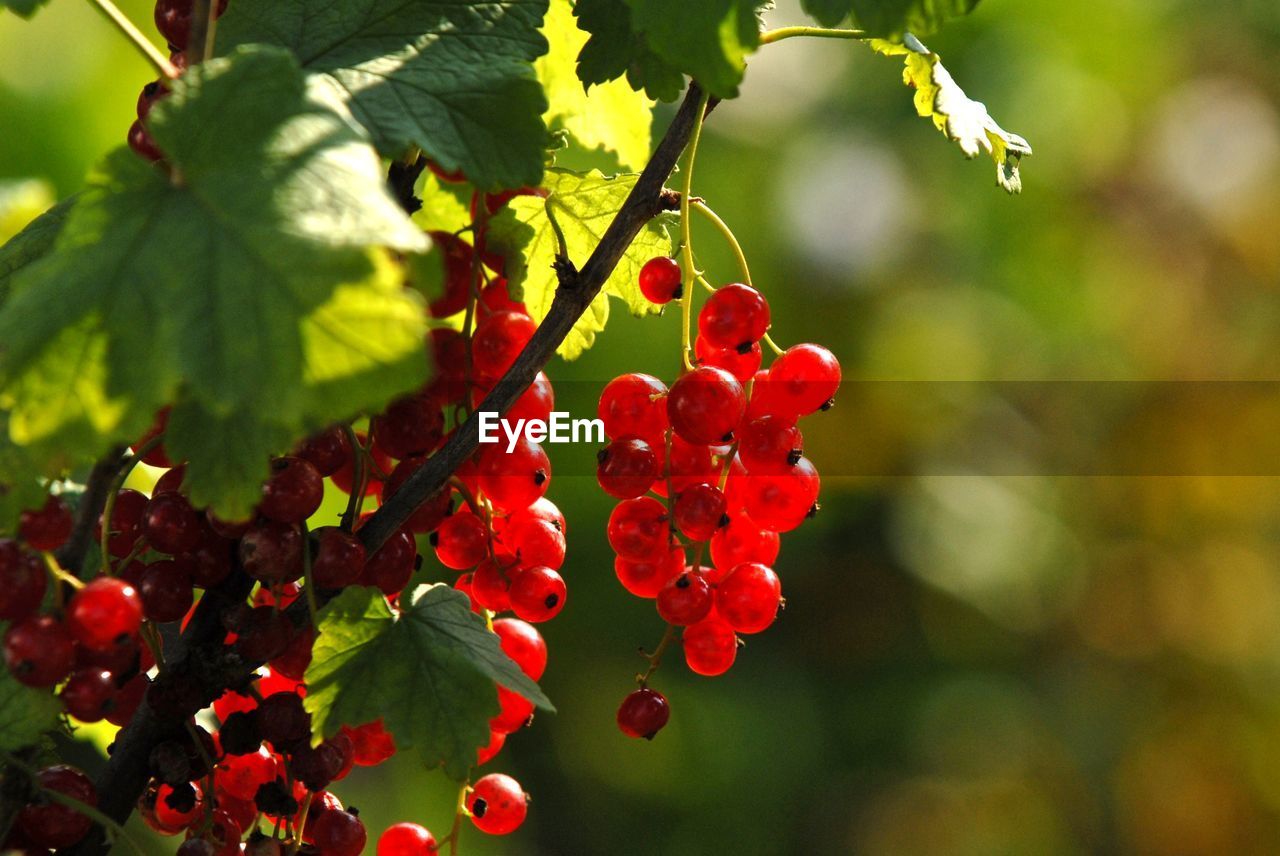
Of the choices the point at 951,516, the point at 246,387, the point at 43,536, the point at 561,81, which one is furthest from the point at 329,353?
the point at 951,516

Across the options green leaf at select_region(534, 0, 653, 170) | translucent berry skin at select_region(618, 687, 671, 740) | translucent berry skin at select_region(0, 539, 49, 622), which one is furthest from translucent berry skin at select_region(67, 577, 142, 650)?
green leaf at select_region(534, 0, 653, 170)

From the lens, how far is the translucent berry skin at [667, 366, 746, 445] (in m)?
0.54

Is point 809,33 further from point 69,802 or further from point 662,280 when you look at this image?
point 69,802

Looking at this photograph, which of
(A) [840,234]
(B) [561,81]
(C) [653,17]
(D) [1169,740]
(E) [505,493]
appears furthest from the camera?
(A) [840,234]

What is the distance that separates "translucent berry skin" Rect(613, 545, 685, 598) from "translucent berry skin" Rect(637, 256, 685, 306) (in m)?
0.12

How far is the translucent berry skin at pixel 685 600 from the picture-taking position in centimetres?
58

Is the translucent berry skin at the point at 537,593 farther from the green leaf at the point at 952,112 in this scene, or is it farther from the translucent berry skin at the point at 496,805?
the green leaf at the point at 952,112

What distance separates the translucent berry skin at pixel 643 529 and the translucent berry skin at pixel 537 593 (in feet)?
0.15

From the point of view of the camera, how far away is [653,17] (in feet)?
1.41

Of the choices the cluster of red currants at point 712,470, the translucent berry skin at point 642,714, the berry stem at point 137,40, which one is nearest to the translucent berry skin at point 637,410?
the cluster of red currants at point 712,470

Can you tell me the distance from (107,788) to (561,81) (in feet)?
1.34

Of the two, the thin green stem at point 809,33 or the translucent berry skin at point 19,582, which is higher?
the translucent berry skin at point 19,582

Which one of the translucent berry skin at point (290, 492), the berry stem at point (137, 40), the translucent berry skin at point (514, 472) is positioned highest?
the berry stem at point (137, 40)

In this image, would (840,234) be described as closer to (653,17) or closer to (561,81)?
(561,81)
